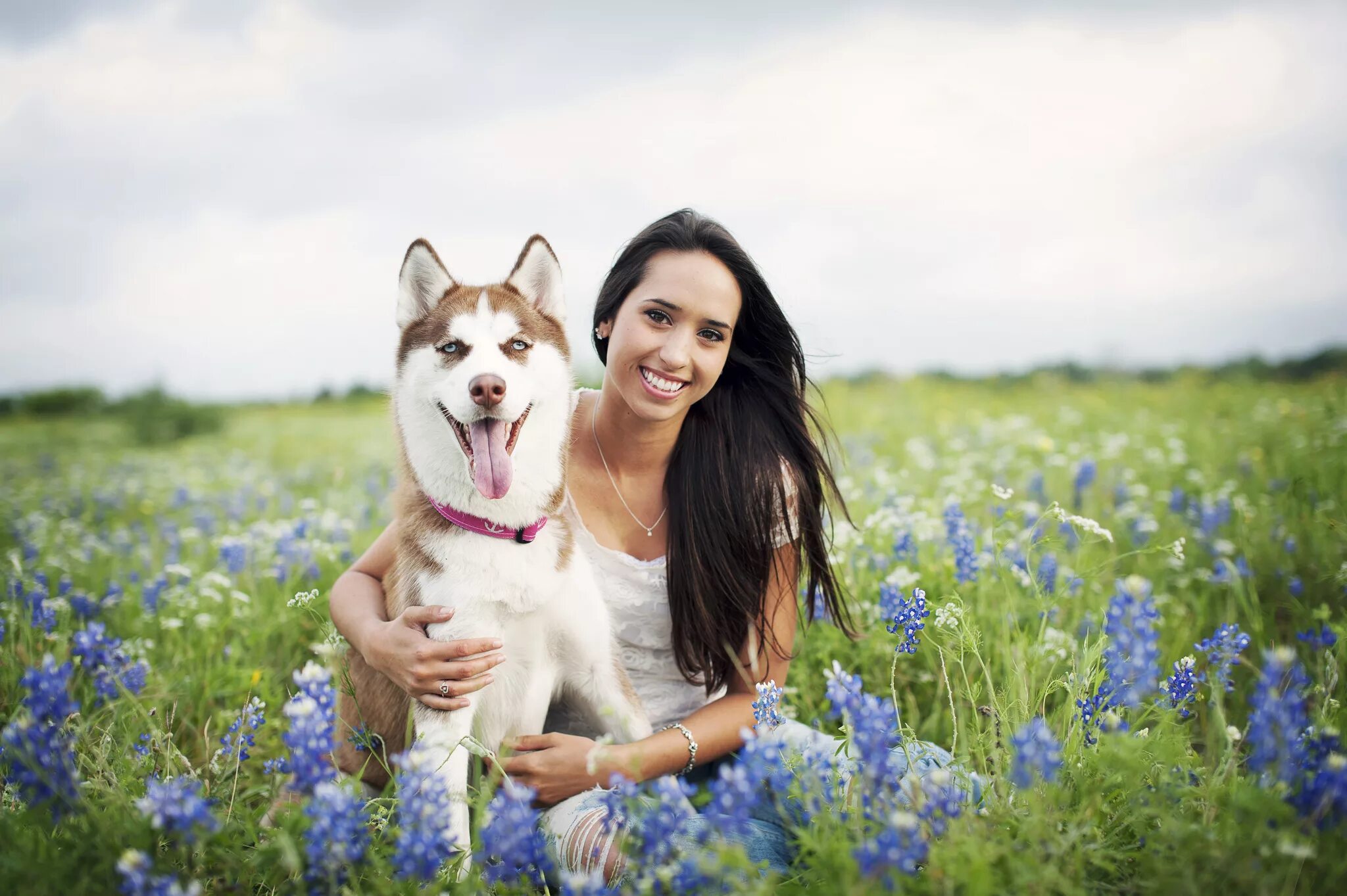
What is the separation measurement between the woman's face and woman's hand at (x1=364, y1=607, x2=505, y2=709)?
1.04 m

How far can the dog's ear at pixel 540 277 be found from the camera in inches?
100

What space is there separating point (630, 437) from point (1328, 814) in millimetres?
2253

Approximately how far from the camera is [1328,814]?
151 centimetres

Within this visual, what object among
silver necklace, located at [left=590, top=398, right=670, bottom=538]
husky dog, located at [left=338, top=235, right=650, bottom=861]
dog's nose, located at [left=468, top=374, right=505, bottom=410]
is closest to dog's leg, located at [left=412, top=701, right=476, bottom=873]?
husky dog, located at [left=338, top=235, right=650, bottom=861]

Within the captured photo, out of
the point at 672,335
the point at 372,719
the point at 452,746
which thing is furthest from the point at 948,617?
the point at 372,719

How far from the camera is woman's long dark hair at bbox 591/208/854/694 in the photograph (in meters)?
2.91

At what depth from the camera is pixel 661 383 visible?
2766 mm

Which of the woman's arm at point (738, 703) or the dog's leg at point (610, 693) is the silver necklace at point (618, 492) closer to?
the woman's arm at point (738, 703)

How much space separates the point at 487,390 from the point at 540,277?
0.69m

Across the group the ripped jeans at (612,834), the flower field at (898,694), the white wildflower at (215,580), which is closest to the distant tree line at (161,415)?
the flower field at (898,694)

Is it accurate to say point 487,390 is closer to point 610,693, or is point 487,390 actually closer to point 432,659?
point 432,659

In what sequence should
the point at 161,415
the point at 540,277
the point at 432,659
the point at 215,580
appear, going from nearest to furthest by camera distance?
the point at 432,659 → the point at 540,277 → the point at 215,580 → the point at 161,415

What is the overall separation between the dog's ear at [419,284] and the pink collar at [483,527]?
0.63 m

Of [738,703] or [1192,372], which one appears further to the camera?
[1192,372]
